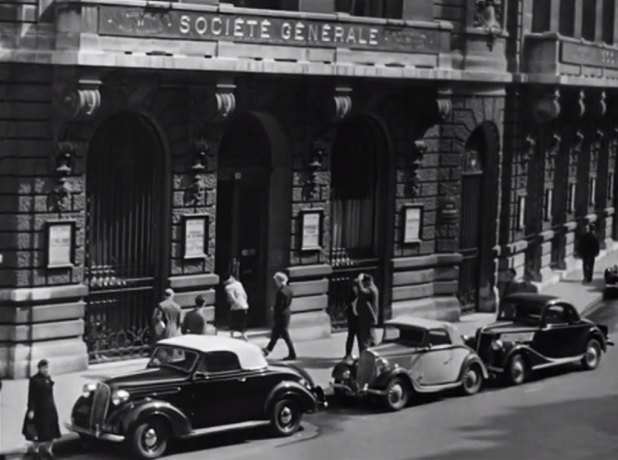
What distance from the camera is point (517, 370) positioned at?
25.5 metres

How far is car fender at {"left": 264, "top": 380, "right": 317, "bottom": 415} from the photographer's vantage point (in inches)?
805

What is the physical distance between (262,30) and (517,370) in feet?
27.0

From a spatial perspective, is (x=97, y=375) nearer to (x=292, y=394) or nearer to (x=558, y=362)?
(x=292, y=394)

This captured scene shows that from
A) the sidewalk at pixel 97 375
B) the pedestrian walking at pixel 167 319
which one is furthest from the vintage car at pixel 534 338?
the pedestrian walking at pixel 167 319

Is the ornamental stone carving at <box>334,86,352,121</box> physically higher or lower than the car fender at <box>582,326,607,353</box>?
higher

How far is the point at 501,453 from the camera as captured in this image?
19906 millimetres

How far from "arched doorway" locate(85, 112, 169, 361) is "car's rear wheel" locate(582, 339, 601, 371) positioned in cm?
868

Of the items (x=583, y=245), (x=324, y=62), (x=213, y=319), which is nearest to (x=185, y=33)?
(x=324, y=62)

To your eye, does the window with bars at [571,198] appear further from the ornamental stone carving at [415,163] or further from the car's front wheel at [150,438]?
the car's front wheel at [150,438]

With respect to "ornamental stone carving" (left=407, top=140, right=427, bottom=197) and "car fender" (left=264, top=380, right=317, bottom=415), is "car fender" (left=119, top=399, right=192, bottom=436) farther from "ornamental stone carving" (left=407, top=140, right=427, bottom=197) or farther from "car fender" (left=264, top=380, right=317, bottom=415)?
"ornamental stone carving" (left=407, top=140, right=427, bottom=197)

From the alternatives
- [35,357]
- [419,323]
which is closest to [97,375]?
[35,357]

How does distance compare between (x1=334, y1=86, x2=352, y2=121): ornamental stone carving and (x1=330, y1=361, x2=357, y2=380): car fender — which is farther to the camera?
(x1=334, y1=86, x2=352, y2=121): ornamental stone carving

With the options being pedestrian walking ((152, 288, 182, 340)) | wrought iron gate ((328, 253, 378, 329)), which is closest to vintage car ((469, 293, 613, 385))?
wrought iron gate ((328, 253, 378, 329))

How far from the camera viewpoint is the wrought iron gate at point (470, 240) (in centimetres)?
3369
